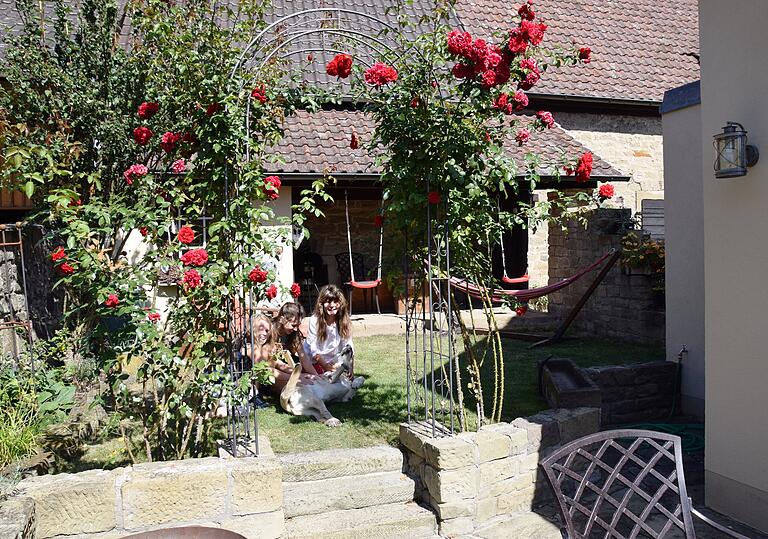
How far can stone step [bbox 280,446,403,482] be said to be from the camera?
4.03 metres

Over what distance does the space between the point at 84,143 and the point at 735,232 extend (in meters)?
5.01

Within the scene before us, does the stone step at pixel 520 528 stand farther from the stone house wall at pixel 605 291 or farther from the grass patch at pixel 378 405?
the stone house wall at pixel 605 291

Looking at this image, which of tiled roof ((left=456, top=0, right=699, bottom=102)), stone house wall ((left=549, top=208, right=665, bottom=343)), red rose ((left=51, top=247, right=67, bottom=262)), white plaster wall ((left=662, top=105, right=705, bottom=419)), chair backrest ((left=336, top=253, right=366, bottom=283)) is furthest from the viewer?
tiled roof ((left=456, top=0, right=699, bottom=102))

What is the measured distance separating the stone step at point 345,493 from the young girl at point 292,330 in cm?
168

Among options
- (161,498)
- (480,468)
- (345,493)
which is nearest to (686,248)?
(480,468)

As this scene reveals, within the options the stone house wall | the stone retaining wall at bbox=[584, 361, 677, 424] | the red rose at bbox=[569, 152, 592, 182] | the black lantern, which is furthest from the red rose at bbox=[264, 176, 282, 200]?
Result: the stone house wall

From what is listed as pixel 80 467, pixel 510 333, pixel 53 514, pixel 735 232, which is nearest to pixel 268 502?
pixel 53 514

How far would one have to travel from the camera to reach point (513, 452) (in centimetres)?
423

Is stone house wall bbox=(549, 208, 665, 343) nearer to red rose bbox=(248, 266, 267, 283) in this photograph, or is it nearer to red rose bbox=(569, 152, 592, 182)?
red rose bbox=(569, 152, 592, 182)

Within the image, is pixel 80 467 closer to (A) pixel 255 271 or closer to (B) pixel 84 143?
(A) pixel 255 271

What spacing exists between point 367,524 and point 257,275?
1.56 metres

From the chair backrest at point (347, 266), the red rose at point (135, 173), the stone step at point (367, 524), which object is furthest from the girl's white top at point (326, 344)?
the chair backrest at point (347, 266)

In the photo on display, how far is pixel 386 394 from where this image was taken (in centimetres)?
595

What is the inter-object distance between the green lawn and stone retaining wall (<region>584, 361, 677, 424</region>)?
55cm
